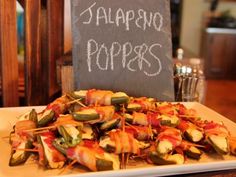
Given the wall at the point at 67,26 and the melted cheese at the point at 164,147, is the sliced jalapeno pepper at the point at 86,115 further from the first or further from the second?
the wall at the point at 67,26

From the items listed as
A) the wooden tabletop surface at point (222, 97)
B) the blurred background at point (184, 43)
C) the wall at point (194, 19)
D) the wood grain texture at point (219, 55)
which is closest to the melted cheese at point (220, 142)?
the blurred background at point (184, 43)

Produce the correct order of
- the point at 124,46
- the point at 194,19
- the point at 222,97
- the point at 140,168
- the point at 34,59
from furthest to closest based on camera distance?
the point at 194,19, the point at 222,97, the point at 34,59, the point at 124,46, the point at 140,168

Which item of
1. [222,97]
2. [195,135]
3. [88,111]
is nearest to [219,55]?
[222,97]

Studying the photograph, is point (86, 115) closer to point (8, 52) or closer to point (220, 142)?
point (220, 142)

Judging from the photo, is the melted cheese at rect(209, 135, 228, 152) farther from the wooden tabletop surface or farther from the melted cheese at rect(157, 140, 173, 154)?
the wooden tabletop surface

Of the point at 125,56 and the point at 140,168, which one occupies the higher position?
the point at 125,56

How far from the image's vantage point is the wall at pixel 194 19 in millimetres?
4820

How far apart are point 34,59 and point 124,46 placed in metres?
0.30

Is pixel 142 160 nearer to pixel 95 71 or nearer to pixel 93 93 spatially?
pixel 93 93

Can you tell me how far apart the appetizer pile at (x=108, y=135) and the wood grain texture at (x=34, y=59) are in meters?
0.29

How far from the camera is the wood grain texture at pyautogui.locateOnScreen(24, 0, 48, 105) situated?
3.26ft

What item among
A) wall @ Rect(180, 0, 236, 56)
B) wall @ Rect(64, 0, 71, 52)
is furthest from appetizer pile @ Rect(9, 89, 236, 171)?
wall @ Rect(180, 0, 236, 56)

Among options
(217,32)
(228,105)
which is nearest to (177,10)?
(217,32)

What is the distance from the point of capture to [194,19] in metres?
4.87
